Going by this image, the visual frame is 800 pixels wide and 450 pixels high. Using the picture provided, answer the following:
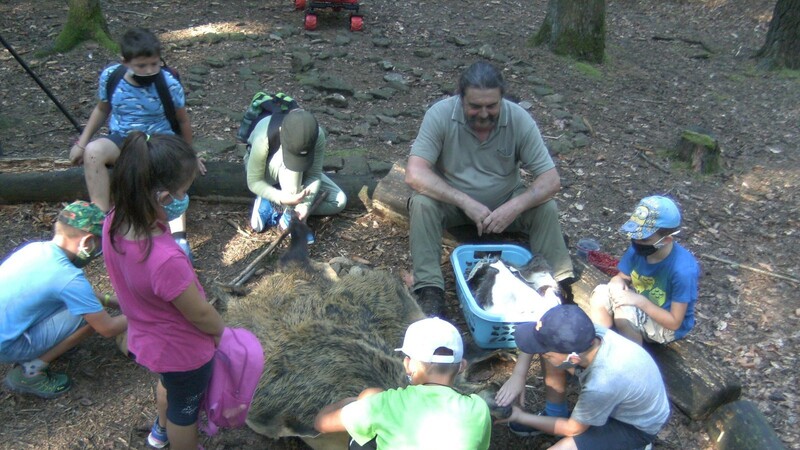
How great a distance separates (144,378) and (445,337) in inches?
82.2

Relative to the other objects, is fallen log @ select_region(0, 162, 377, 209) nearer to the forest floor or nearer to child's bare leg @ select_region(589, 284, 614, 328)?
the forest floor

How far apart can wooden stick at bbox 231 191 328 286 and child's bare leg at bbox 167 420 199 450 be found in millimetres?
1517

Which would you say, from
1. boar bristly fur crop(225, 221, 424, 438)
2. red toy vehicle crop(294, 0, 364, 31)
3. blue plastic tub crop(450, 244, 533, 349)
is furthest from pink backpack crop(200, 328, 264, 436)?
red toy vehicle crop(294, 0, 364, 31)

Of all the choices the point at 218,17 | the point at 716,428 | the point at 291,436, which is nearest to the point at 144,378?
the point at 291,436

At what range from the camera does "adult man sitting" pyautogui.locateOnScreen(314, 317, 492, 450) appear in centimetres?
250

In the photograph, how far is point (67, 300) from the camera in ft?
10.9

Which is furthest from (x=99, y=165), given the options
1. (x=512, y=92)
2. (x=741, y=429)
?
(x=512, y=92)

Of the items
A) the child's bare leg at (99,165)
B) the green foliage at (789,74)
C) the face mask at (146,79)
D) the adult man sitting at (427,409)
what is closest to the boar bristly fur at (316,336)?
the adult man sitting at (427,409)

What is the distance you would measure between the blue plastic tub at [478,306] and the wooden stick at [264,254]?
1.28 m

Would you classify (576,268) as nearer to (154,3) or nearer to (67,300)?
(67,300)

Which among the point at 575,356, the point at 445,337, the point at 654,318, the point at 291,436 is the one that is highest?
the point at 445,337

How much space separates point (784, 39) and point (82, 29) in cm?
940

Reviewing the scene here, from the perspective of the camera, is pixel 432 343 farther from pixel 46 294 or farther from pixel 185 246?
pixel 185 246

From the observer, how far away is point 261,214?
5047 millimetres
